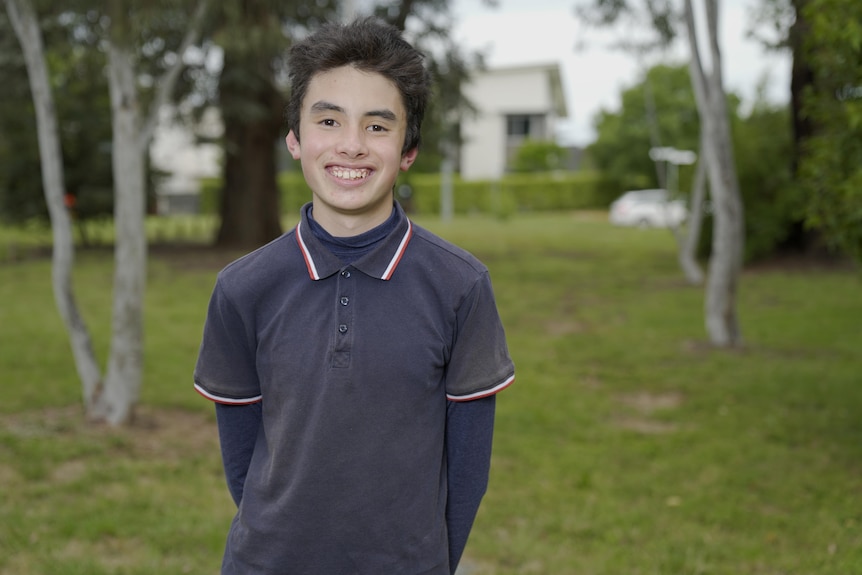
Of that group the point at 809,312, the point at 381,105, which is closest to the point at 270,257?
the point at 381,105

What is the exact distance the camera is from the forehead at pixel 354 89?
191 cm

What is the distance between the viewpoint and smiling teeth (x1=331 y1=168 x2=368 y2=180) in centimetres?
193

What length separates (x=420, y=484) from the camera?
1913 millimetres

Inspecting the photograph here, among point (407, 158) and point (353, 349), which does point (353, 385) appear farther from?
point (407, 158)

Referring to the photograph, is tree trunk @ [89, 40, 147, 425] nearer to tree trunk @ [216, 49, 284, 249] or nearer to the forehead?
the forehead

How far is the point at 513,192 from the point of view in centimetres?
4600

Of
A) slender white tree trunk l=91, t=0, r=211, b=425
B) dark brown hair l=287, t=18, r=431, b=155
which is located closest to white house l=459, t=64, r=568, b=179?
slender white tree trunk l=91, t=0, r=211, b=425

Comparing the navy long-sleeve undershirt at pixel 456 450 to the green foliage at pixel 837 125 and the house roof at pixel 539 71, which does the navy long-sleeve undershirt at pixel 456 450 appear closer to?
the green foliage at pixel 837 125

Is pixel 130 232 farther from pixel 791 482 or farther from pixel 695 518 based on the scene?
pixel 791 482

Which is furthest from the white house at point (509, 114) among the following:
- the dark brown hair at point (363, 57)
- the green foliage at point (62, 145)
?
the dark brown hair at point (363, 57)

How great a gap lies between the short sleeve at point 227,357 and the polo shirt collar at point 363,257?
190mm

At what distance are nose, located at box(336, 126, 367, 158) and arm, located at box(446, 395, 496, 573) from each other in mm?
582

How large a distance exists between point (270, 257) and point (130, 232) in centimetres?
445

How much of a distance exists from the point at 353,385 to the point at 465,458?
13.5 inches
